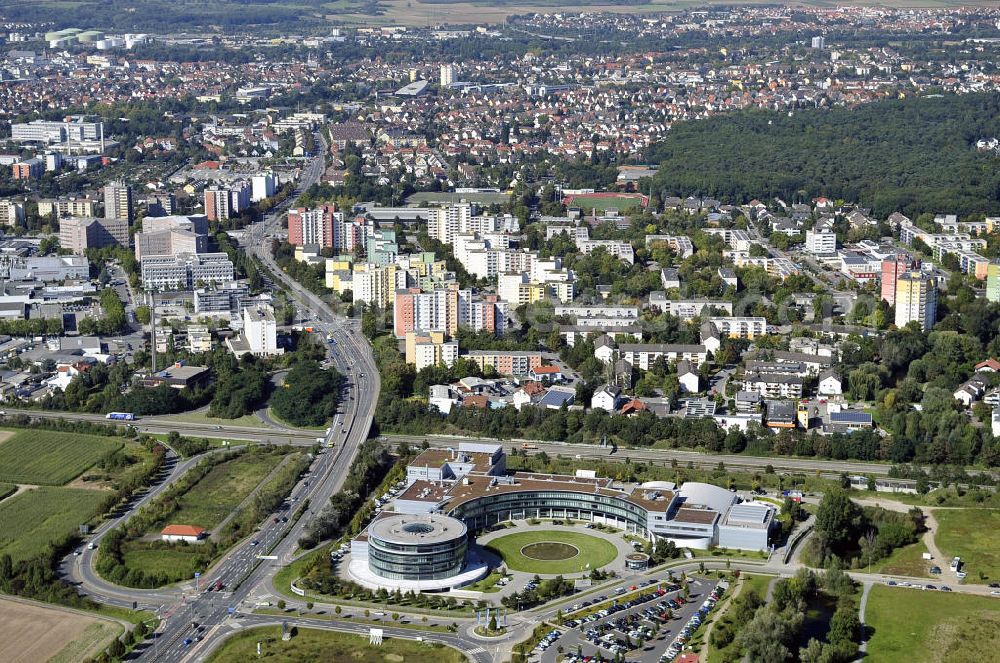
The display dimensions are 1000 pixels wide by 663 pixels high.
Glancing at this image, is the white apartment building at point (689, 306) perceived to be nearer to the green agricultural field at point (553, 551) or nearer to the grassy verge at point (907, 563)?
the green agricultural field at point (553, 551)

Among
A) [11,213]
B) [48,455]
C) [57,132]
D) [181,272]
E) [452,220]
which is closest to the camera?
[48,455]

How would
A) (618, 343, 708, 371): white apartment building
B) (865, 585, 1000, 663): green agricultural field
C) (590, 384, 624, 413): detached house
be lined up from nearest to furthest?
(865, 585, 1000, 663): green agricultural field
(590, 384, 624, 413): detached house
(618, 343, 708, 371): white apartment building

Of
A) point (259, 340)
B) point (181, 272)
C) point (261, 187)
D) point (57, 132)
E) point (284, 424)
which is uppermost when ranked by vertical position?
point (57, 132)

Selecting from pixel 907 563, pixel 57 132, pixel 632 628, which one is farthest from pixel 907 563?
pixel 57 132

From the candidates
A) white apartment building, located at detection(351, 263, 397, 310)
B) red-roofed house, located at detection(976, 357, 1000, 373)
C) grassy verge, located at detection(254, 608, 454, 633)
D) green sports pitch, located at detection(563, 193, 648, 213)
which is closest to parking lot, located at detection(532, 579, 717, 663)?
grassy verge, located at detection(254, 608, 454, 633)

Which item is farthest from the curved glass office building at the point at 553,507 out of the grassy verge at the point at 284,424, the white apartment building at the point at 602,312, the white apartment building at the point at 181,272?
the white apartment building at the point at 181,272

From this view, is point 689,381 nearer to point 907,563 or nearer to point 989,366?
point 989,366

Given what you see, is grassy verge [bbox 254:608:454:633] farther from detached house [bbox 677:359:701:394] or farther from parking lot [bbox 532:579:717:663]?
detached house [bbox 677:359:701:394]
